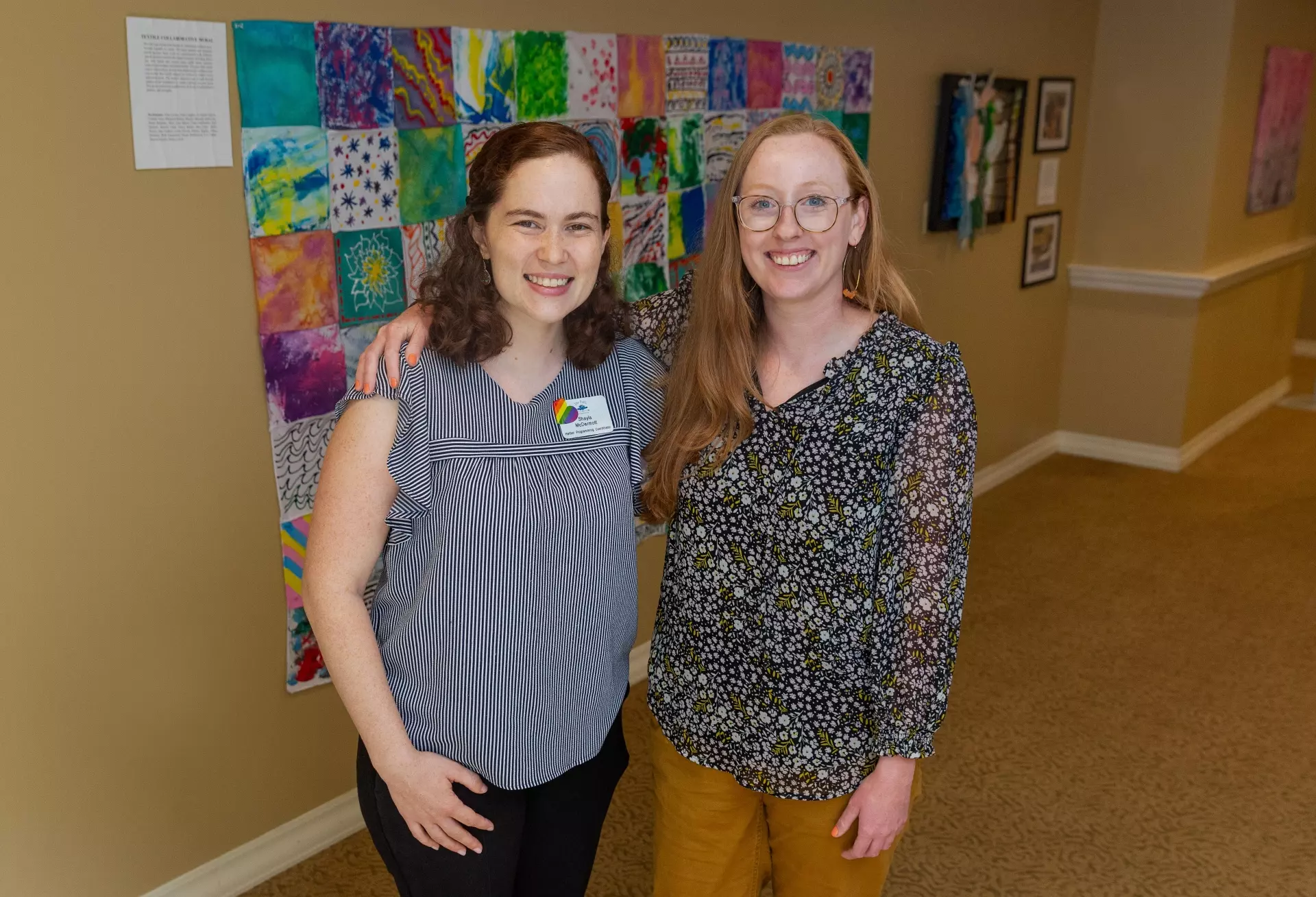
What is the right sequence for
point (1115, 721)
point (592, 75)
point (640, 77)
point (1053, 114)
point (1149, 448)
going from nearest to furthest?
point (592, 75)
point (640, 77)
point (1115, 721)
point (1053, 114)
point (1149, 448)

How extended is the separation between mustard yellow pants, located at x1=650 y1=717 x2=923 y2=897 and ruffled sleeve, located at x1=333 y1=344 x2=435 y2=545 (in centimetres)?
56

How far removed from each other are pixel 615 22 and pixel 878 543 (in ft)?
6.34

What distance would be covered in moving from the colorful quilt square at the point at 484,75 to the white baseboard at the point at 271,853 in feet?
5.29

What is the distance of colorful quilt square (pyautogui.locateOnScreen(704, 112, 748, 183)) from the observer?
3338 mm

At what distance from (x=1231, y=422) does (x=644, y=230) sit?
4.34 metres

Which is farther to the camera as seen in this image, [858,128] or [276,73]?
[858,128]

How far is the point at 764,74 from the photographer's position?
11.5ft

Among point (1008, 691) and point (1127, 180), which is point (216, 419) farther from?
point (1127, 180)

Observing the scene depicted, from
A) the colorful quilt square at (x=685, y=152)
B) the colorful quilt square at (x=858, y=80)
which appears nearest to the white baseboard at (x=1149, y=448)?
the colorful quilt square at (x=858, y=80)

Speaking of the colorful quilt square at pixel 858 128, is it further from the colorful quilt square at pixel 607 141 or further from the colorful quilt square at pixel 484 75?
the colorful quilt square at pixel 484 75

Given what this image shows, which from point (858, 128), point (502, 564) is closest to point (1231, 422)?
point (858, 128)

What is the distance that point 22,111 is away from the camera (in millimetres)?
1896

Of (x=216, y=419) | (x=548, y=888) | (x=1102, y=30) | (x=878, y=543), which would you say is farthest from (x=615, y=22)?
(x=1102, y=30)

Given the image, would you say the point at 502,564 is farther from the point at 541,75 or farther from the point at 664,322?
the point at 541,75
